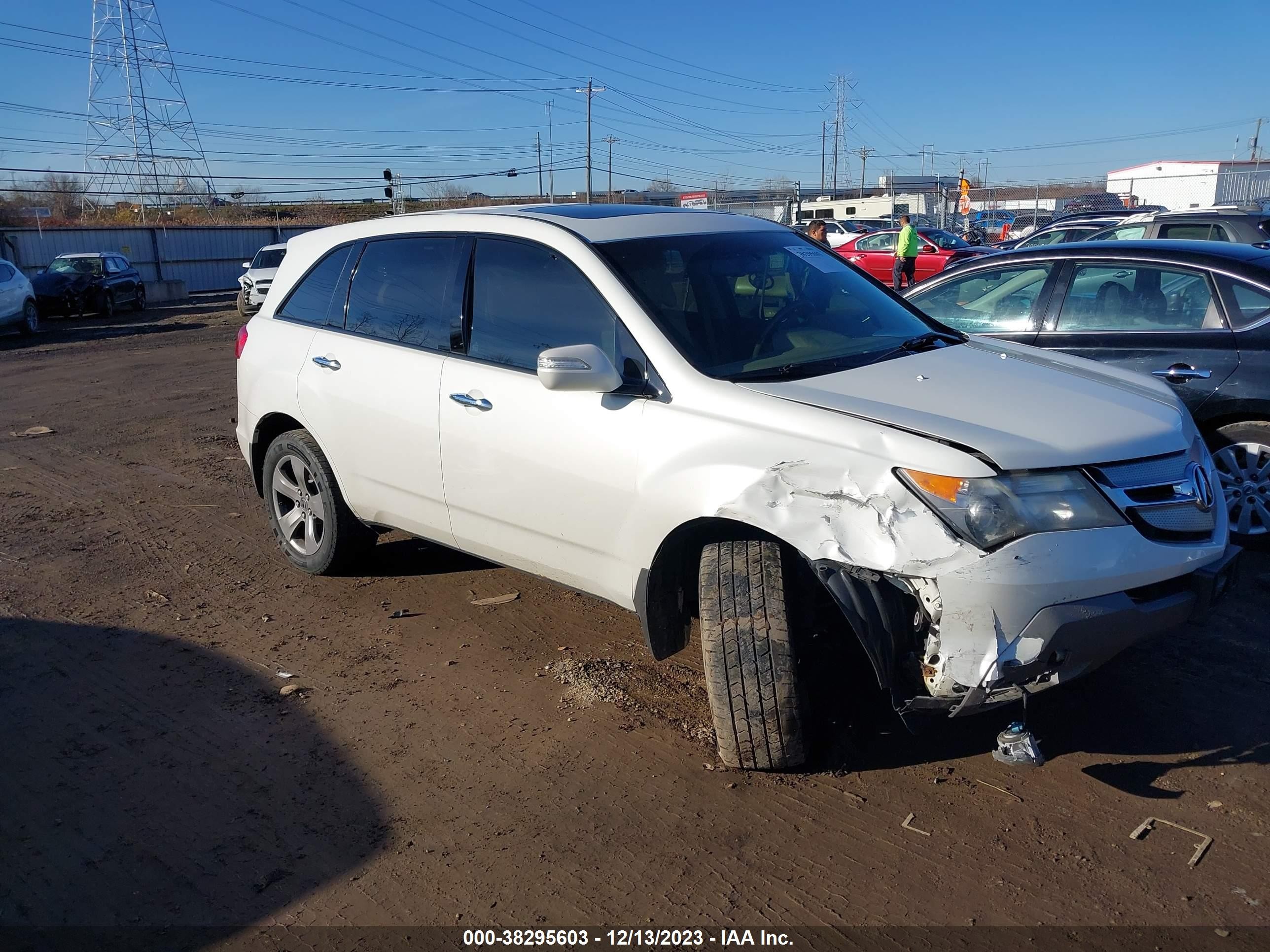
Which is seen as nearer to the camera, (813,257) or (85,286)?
(813,257)

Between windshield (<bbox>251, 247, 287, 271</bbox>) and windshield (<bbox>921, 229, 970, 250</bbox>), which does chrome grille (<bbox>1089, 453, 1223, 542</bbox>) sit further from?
windshield (<bbox>251, 247, 287, 271</bbox>)

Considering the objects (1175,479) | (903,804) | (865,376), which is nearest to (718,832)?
(903,804)

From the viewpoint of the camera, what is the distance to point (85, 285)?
81.9 ft

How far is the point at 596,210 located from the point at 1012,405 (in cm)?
211

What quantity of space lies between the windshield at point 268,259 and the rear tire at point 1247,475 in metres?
23.8

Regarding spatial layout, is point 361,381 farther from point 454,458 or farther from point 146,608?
point 146,608

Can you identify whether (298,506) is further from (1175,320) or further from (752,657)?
(1175,320)

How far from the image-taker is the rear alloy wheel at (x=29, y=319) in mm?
20391

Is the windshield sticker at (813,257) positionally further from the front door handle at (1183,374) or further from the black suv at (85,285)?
the black suv at (85,285)

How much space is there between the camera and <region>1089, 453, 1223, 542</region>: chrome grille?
316 cm

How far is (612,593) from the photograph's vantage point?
3848mm

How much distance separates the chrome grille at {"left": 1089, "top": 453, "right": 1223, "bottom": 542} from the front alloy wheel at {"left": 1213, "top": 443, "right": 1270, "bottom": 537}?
2252mm

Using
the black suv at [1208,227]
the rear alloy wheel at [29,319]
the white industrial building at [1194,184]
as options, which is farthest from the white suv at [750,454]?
the white industrial building at [1194,184]

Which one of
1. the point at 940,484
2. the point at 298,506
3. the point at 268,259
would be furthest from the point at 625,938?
the point at 268,259
